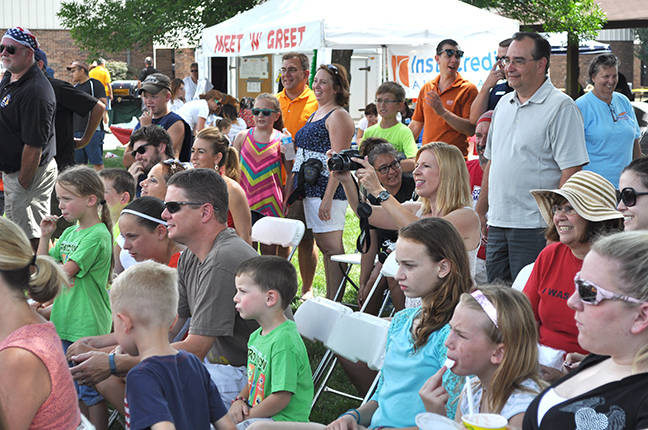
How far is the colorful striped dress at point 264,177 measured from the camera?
18.1 feet

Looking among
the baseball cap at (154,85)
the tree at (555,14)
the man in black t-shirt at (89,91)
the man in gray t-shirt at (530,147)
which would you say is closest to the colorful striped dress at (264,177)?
the baseball cap at (154,85)

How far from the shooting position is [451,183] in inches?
139

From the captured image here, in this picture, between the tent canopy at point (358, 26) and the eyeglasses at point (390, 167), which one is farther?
the tent canopy at point (358, 26)

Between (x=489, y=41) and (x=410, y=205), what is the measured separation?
481 cm

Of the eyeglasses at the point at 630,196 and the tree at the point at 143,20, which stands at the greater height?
the tree at the point at 143,20

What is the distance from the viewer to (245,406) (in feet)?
8.86

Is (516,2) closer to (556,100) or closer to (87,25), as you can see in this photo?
(87,25)

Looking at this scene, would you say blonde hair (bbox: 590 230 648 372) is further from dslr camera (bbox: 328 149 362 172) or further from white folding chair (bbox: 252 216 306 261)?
white folding chair (bbox: 252 216 306 261)

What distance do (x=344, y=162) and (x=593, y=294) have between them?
2.41 metres

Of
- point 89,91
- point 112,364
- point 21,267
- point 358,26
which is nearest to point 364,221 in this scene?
point 112,364

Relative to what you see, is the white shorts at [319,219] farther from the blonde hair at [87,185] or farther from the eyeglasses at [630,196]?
the eyeglasses at [630,196]

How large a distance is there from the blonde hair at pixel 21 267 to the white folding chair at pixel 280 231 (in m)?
2.56

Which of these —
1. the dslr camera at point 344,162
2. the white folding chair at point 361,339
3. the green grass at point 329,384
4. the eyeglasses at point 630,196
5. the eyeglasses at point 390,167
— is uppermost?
the dslr camera at point 344,162

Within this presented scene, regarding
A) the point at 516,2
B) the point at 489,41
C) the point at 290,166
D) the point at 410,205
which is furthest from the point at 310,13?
the point at 516,2
